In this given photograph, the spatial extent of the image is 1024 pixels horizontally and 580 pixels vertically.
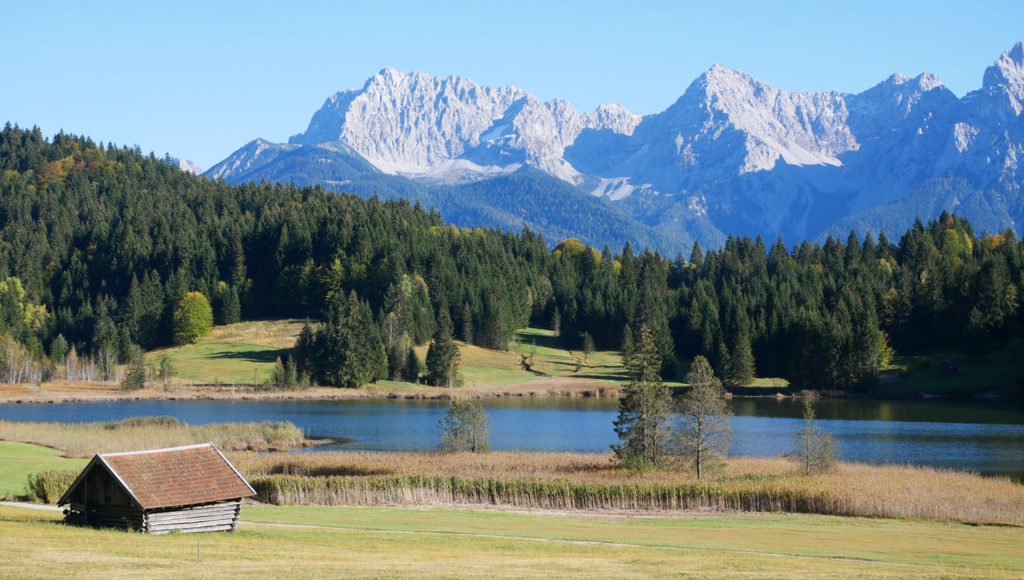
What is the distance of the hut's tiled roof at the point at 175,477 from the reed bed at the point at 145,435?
29066mm

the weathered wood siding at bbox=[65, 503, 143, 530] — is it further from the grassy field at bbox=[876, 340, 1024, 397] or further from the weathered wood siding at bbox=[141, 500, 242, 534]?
the grassy field at bbox=[876, 340, 1024, 397]

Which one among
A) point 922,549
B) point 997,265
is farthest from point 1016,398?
point 922,549

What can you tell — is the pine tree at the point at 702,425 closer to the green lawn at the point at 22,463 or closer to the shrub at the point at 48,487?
the shrub at the point at 48,487

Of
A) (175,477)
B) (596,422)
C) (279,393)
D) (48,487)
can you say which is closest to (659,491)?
(175,477)

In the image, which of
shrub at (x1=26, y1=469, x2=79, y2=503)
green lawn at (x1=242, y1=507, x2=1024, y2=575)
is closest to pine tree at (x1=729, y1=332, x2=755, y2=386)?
green lawn at (x1=242, y1=507, x2=1024, y2=575)

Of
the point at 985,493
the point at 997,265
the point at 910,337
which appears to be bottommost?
the point at 985,493

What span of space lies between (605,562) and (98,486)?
17.4 metres

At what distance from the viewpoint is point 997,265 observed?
133 m

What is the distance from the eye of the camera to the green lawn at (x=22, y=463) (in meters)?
45.1

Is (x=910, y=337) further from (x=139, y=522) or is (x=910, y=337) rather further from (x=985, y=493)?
(x=139, y=522)

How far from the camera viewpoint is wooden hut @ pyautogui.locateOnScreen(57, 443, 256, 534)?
104 feet

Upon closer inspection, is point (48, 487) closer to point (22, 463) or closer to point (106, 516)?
point (106, 516)

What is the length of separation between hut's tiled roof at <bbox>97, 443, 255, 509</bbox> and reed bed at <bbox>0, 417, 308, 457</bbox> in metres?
29.1

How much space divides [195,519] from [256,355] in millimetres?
111839
